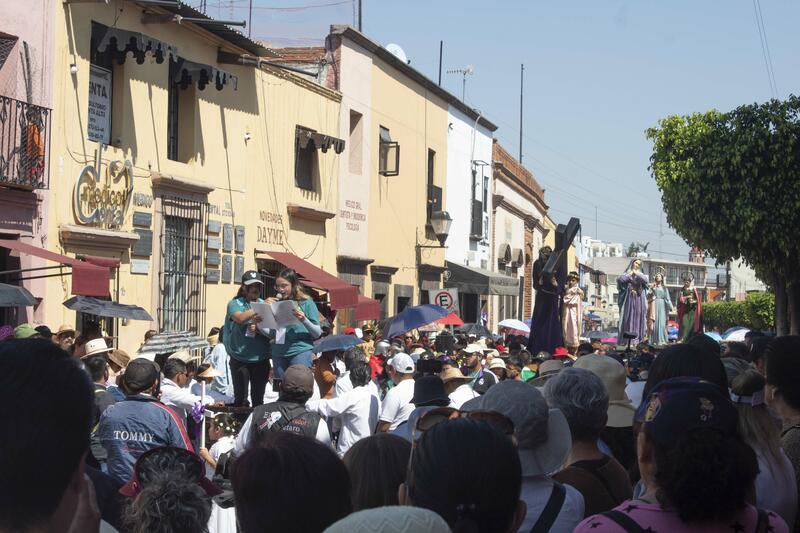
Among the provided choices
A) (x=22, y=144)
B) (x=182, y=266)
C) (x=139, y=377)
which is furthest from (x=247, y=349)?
(x=182, y=266)

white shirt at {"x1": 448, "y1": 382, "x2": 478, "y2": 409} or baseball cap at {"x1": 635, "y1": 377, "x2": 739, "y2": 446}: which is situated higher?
baseball cap at {"x1": 635, "y1": 377, "x2": 739, "y2": 446}

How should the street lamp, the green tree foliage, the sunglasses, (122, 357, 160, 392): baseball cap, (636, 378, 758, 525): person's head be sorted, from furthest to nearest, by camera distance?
the green tree foliage
the street lamp
(122, 357, 160, 392): baseball cap
the sunglasses
(636, 378, 758, 525): person's head

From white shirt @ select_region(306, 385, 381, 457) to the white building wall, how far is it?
22.0m

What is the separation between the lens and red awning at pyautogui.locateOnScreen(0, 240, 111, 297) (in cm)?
1258

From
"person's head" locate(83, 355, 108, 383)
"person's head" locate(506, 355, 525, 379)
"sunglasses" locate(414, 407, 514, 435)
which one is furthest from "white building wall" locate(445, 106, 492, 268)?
"sunglasses" locate(414, 407, 514, 435)

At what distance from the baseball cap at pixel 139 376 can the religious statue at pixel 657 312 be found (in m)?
13.6

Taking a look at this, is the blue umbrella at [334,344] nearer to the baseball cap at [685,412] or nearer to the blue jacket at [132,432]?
the blue jacket at [132,432]

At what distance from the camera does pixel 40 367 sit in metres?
2.29

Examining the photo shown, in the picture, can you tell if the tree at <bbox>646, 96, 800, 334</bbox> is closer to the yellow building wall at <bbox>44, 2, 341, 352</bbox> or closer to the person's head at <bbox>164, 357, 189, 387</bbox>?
the yellow building wall at <bbox>44, 2, 341, 352</bbox>

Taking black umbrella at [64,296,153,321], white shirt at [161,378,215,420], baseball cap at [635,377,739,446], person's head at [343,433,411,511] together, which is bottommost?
white shirt at [161,378,215,420]

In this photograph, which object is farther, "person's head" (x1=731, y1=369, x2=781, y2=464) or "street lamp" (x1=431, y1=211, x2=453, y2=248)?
"street lamp" (x1=431, y1=211, x2=453, y2=248)

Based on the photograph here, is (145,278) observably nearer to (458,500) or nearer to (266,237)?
(266,237)

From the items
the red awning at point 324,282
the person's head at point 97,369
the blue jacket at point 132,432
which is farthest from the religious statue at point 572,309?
the blue jacket at point 132,432

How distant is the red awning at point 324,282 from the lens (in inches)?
737
